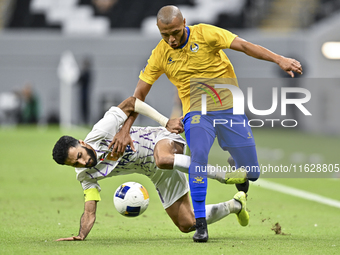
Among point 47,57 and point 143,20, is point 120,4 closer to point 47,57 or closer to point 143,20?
point 143,20

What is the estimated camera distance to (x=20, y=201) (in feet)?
25.0

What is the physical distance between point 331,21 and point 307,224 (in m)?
17.5

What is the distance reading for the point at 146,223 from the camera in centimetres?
618

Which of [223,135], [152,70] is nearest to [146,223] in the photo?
[223,135]

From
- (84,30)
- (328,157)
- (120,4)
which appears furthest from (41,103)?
(328,157)

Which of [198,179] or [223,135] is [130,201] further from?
[223,135]

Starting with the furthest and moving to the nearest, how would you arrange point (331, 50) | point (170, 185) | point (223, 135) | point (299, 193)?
point (299, 193) → point (331, 50) → point (170, 185) → point (223, 135)

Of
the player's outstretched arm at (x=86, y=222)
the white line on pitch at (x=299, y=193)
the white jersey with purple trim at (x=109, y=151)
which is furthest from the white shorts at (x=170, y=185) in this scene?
the white line on pitch at (x=299, y=193)

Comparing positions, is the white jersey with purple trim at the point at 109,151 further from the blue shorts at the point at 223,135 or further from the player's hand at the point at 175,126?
the blue shorts at the point at 223,135

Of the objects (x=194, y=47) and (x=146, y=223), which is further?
(x=146, y=223)

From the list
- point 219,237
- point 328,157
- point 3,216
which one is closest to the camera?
point 219,237

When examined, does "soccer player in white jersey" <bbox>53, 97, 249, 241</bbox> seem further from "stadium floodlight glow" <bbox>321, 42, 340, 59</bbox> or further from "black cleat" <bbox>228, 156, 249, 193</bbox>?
"stadium floodlight glow" <bbox>321, 42, 340, 59</bbox>

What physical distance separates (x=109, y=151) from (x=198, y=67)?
1113mm

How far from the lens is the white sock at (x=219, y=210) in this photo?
5.41m
